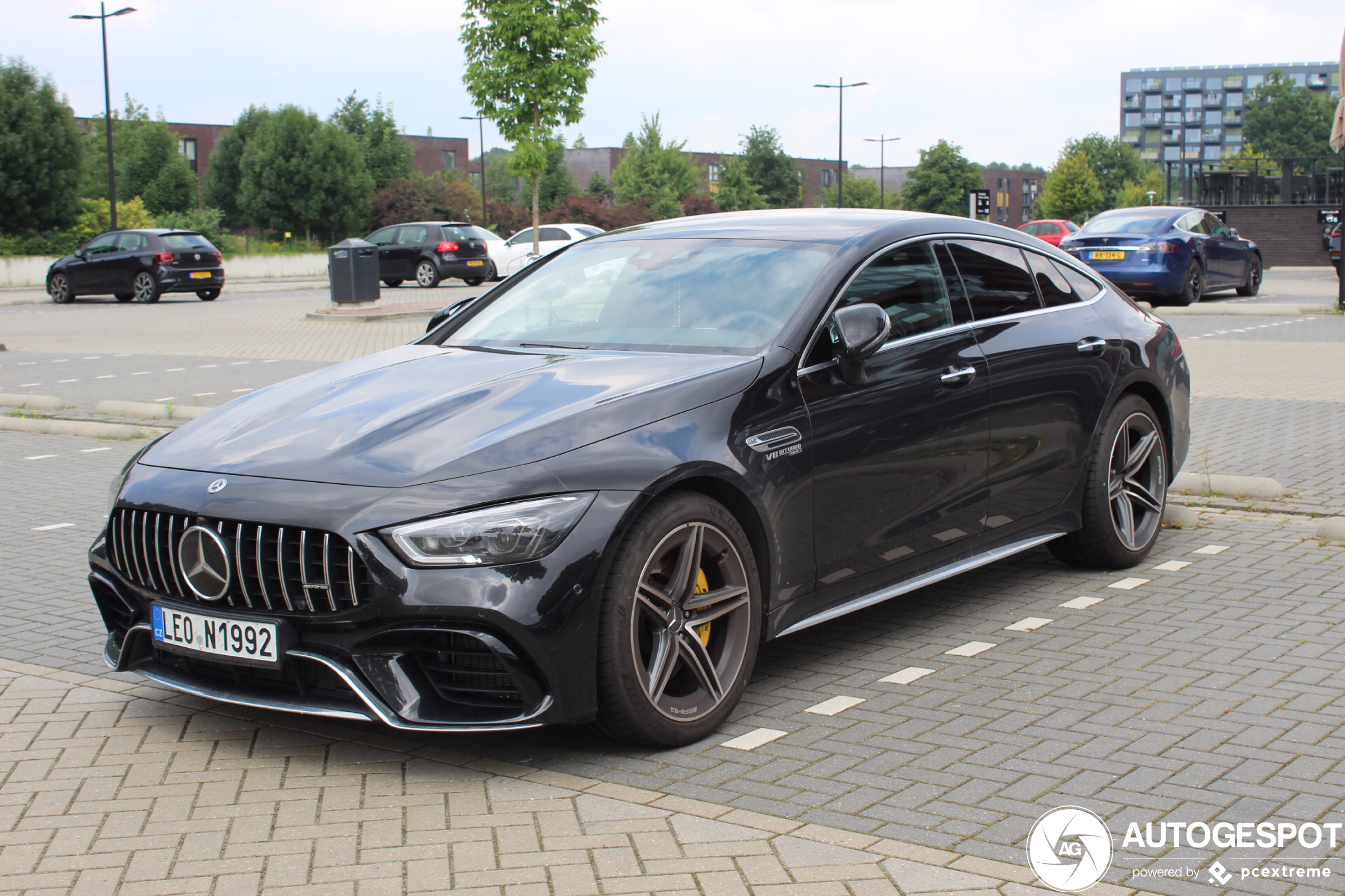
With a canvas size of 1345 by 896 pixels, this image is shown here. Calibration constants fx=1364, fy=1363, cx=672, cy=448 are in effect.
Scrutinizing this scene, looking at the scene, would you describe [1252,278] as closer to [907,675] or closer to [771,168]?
[907,675]

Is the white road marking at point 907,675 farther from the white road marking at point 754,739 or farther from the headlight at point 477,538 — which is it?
the headlight at point 477,538

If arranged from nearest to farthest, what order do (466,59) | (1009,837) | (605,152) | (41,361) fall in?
(1009,837) < (41,361) < (466,59) < (605,152)

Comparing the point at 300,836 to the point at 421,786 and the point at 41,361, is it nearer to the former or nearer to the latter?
the point at 421,786

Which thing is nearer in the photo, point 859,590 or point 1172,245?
point 859,590

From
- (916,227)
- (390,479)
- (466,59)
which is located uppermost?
(466,59)

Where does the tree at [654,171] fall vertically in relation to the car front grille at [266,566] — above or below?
above

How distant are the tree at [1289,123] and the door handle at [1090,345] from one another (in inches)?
5727

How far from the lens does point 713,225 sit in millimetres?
5270

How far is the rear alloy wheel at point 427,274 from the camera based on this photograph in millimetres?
33375

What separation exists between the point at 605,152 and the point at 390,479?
11001 centimetres

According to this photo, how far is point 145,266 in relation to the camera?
29.5 metres

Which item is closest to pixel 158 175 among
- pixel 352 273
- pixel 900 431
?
pixel 352 273

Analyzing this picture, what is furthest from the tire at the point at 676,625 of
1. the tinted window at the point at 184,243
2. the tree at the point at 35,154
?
the tree at the point at 35,154

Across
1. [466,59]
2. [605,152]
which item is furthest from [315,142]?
[605,152]
